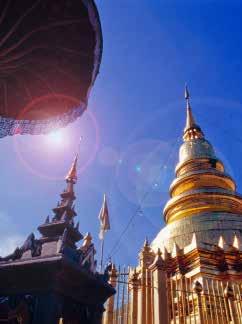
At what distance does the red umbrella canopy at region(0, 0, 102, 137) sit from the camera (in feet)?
23.0

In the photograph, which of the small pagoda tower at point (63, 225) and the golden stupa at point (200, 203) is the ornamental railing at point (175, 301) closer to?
the golden stupa at point (200, 203)

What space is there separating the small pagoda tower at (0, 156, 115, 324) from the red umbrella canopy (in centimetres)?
468

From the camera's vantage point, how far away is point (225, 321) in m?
11.7

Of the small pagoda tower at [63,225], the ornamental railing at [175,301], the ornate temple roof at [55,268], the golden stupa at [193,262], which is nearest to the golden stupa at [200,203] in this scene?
the golden stupa at [193,262]

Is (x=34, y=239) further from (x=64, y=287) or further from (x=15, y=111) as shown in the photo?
(x=15, y=111)

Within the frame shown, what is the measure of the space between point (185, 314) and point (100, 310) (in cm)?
859

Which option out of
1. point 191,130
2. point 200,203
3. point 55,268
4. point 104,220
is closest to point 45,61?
point 55,268

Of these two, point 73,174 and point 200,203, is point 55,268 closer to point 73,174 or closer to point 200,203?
point 73,174

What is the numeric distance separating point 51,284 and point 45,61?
577 cm

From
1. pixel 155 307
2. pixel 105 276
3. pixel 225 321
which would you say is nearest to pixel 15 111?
pixel 105 276

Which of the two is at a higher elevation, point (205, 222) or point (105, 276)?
point (205, 222)

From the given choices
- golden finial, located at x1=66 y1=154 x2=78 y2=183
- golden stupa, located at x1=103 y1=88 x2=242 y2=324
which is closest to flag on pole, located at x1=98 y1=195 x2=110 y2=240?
golden stupa, located at x1=103 y1=88 x2=242 y2=324

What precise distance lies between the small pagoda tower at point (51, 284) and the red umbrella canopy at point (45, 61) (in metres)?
4.68

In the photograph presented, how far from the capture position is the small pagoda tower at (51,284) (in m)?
4.05
